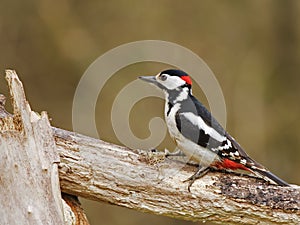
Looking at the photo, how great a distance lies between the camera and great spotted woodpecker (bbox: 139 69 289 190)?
2.88 m

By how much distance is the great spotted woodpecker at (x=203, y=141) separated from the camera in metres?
2.88

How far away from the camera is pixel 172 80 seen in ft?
9.85

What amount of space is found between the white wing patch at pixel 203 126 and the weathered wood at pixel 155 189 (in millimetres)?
196

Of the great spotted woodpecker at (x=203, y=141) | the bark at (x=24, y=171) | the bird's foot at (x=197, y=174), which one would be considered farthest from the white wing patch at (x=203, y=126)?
the bark at (x=24, y=171)

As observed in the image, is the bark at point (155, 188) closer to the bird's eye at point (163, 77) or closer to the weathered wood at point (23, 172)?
the weathered wood at point (23, 172)

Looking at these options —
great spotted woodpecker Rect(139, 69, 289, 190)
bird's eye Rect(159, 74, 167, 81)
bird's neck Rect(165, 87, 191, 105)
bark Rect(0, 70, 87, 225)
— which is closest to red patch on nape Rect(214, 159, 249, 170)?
great spotted woodpecker Rect(139, 69, 289, 190)

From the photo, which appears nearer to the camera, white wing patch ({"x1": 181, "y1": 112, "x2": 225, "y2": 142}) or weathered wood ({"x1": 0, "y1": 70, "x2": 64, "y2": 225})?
weathered wood ({"x1": 0, "y1": 70, "x2": 64, "y2": 225})

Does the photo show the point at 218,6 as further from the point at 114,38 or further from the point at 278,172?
the point at 278,172

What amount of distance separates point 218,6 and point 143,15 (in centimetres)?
72

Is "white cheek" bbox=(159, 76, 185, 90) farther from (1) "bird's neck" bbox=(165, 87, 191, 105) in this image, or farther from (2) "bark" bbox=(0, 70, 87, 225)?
(2) "bark" bbox=(0, 70, 87, 225)

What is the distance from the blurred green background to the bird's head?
9.11 feet

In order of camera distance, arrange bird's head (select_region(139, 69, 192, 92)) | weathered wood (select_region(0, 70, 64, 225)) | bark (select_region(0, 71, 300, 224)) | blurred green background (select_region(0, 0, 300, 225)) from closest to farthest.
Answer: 1. weathered wood (select_region(0, 70, 64, 225))
2. bark (select_region(0, 71, 300, 224))
3. bird's head (select_region(139, 69, 192, 92))
4. blurred green background (select_region(0, 0, 300, 225))

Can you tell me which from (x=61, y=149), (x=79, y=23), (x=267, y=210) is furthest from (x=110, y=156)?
(x=79, y=23)

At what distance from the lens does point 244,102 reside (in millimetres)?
6090
